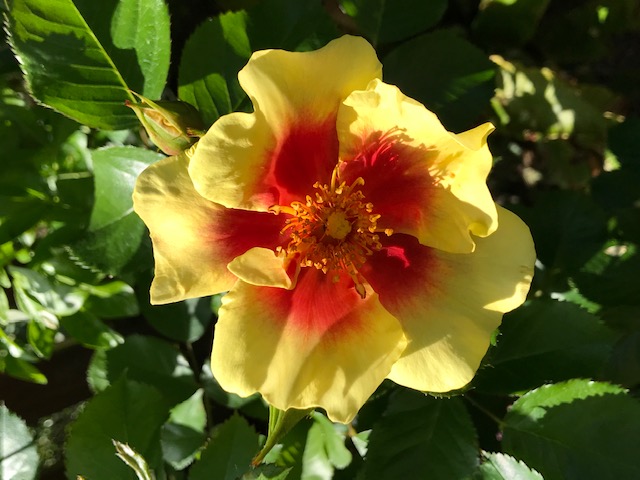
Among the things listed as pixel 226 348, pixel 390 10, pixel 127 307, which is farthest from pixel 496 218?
pixel 127 307

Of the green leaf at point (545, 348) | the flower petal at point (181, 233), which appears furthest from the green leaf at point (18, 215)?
the green leaf at point (545, 348)

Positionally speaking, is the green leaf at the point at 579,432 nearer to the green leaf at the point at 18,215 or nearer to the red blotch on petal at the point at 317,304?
the red blotch on petal at the point at 317,304

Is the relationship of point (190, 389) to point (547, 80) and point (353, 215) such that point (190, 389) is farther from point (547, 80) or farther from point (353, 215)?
point (547, 80)

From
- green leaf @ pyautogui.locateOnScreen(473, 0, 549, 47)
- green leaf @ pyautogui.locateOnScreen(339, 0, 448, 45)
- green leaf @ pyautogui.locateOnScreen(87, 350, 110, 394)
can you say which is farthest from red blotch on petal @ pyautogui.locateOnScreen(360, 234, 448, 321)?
green leaf @ pyautogui.locateOnScreen(473, 0, 549, 47)

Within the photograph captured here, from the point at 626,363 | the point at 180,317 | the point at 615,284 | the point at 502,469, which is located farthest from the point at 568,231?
the point at 180,317

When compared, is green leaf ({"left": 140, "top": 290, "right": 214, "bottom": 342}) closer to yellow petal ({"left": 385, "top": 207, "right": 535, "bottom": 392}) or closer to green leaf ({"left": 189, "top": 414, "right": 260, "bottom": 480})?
green leaf ({"left": 189, "top": 414, "right": 260, "bottom": 480})

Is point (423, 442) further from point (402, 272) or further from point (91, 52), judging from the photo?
point (91, 52)
